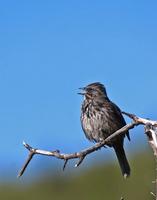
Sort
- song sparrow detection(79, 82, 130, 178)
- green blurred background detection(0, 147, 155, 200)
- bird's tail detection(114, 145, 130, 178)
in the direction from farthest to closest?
1. green blurred background detection(0, 147, 155, 200)
2. song sparrow detection(79, 82, 130, 178)
3. bird's tail detection(114, 145, 130, 178)

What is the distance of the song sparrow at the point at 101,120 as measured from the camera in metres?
13.7

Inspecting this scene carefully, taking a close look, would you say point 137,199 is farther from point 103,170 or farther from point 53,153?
point 53,153

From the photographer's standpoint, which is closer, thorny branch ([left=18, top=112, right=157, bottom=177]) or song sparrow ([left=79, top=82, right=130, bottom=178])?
thorny branch ([left=18, top=112, right=157, bottom=177])

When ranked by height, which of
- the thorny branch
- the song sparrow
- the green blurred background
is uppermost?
the green blurred background

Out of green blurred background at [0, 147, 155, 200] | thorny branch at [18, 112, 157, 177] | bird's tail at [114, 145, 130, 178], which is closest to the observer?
thorny branch at [18, 112, 157, 177]

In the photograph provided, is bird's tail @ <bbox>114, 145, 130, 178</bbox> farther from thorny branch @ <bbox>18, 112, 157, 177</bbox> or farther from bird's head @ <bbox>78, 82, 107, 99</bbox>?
thorny branch @ <bbox>18, 112, 157, 177</bbox>

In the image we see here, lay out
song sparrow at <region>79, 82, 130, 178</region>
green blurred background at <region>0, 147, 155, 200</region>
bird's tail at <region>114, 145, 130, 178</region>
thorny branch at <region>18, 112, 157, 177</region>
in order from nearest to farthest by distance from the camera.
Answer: thorny branch at <region>18, 112, 157, 177</region>, bird's tail at <region>114, 145, 130, 178</region>, song sparrow at <region>79, 82, 130, 178</region>, green blurred background at <region>0, 147, 155, 200</region>

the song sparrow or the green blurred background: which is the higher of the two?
the green blurred background

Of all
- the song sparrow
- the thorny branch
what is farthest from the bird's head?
the thorny branch

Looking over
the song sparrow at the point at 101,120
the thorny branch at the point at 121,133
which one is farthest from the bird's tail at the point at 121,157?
the thorny branch at the point at 121,133

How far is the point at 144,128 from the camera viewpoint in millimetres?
7258

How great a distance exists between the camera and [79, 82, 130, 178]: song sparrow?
13.7 meters

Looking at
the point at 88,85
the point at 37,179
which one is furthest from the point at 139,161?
the point at 88,85

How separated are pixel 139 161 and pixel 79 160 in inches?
623
